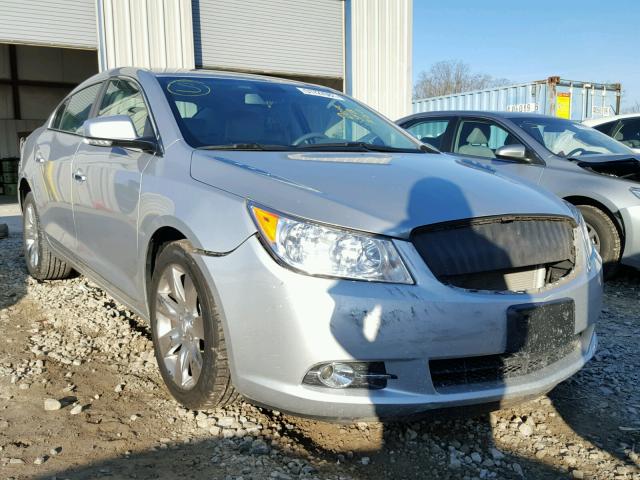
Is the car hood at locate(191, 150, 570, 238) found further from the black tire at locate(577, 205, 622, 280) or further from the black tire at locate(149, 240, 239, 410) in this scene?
the black tire at locate(577, 205, 622, 280)

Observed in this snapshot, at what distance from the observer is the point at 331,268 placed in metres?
2.04

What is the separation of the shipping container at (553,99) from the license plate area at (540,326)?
13.3 metres

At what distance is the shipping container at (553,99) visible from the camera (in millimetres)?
14547

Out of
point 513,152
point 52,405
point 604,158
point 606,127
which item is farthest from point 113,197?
point 606,127

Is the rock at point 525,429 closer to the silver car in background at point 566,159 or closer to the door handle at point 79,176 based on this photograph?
the silver car in background at point 566,159

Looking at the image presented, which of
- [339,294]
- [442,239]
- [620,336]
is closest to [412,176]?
[442,239]

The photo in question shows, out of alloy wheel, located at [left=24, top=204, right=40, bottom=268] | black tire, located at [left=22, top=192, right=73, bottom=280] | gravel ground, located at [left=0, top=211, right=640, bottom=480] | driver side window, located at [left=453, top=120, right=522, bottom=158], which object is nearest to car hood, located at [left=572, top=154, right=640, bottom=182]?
driver side window, located at [left=453, top=120, right=522, bottom=158]

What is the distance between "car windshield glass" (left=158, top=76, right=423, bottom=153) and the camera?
2963 mm

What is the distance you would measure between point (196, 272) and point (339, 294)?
0.66 metres

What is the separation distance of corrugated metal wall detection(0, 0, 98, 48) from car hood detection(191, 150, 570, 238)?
926 cm

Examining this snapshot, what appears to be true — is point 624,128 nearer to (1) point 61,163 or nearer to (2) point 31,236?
(1) point 61,163

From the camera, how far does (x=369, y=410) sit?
206 cm

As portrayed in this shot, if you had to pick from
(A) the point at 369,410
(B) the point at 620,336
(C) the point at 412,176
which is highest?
(C) the point at 412,176

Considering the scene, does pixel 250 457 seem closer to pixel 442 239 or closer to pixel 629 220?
pixel 442 239
